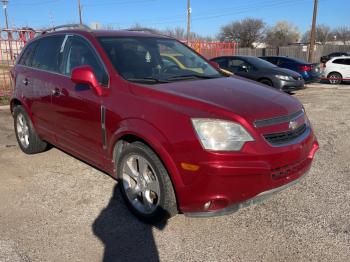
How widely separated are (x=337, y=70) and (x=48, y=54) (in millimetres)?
17072

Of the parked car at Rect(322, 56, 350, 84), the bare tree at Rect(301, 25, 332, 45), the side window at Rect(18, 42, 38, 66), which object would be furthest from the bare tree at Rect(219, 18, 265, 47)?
the side window at Rect(18, 42, 38, 66)

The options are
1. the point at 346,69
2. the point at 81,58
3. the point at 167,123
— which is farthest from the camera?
the point at 346,69

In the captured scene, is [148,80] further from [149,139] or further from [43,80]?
[43,80]

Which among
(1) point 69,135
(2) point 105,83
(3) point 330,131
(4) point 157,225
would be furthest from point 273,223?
(3) point 330,131

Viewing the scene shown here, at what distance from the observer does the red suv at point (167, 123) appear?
116 inches

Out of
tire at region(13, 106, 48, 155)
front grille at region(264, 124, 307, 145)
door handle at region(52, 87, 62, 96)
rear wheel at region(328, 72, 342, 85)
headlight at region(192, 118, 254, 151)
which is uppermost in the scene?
door handle at region(52, 87, 62, 96)

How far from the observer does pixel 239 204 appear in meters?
3.04

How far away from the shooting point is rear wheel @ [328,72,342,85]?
61.2ft

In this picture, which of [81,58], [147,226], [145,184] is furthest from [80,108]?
[147,226]

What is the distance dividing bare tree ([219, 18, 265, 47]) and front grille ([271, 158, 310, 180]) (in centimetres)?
6775

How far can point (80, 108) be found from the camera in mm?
4035

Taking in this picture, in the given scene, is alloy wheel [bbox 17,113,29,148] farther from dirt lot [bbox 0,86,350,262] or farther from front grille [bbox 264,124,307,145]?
front grille [bbox 264,124,307,145]

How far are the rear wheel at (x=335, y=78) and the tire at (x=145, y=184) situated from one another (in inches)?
692

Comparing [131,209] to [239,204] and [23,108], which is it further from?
[23,108]
